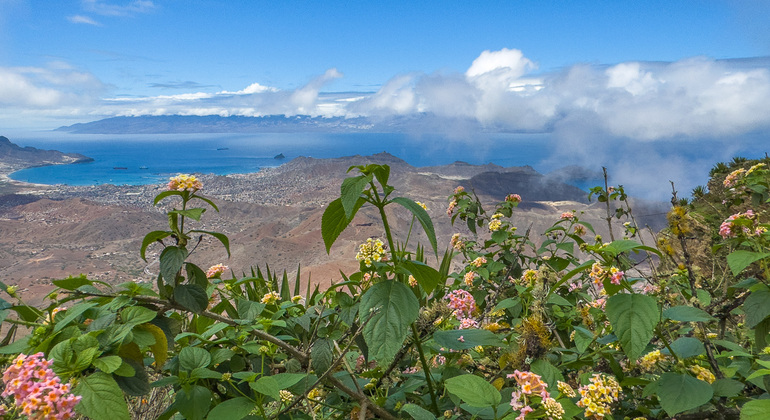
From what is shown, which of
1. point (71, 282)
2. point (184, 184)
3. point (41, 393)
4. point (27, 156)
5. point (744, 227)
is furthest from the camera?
point (27, 156)

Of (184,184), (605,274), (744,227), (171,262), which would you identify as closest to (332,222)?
(171,262)

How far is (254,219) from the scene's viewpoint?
40.5 feet

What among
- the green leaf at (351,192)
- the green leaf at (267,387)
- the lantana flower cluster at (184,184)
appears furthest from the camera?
the lantana flower cluster at (184,184)

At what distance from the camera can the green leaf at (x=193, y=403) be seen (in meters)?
0.74

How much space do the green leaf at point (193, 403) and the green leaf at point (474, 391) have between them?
48cm

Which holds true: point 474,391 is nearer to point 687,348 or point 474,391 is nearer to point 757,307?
point 687,348

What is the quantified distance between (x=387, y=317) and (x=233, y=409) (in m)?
0.37

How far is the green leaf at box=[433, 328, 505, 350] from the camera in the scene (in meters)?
0.77

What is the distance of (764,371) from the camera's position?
0.63 metres

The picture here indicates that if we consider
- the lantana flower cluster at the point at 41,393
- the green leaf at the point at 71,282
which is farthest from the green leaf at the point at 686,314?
the green leaf at the point at 71,282

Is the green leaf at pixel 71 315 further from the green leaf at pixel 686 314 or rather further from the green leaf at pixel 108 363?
the green leaf at pixel 686 314

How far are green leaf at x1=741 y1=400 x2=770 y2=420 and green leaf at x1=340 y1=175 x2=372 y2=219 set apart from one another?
67 cm

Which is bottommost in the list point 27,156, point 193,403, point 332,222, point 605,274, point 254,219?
point 254,219

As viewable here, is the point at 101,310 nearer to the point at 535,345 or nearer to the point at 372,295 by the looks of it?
the point at 372,295
